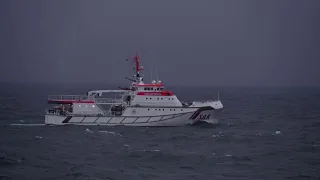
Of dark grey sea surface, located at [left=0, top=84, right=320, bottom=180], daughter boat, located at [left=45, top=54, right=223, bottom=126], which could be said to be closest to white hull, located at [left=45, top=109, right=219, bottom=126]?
daughter boat, located at [left=45, top=54, right=223, bottom=126]

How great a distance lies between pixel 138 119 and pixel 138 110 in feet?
3.31

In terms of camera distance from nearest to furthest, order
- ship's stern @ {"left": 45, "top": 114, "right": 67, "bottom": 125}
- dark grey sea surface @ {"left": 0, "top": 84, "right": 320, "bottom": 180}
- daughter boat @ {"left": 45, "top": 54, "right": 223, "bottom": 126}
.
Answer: dark grey sea surface @ {"left": 0, "top": 84, "right": 320, "bottom": 180} < daughter boat @ {"left": 45, "top": 54, "right": 223, "bottom": 126} < ship's stern @ {"left": 45, "top": 114, "right": 67, "bottom": 125}

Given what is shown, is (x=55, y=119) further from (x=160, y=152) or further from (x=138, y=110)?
(x=160, y=152)

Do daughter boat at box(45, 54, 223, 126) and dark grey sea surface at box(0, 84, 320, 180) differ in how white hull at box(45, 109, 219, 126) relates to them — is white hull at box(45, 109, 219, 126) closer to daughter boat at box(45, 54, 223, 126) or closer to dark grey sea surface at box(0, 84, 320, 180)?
daughter boat at box(45, 54, 223, 126)

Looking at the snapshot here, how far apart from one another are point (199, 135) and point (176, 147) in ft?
20.9

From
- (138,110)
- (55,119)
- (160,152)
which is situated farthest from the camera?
(55,119)

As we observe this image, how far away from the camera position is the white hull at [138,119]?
153ft

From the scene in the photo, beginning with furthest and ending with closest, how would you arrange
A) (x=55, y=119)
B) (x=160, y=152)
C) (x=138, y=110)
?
(x=55, y=119)
(x=138, y=110)
(x=160, y=152)

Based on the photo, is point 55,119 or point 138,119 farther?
point 55,119

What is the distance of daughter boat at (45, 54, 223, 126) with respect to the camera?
4666cm

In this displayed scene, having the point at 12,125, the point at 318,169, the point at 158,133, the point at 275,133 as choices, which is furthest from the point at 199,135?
the point at 12,125

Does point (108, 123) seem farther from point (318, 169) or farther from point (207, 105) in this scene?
point (318, 169)

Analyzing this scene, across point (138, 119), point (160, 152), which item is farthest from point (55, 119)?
point (160, 152)

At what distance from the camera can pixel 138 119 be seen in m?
46.7
